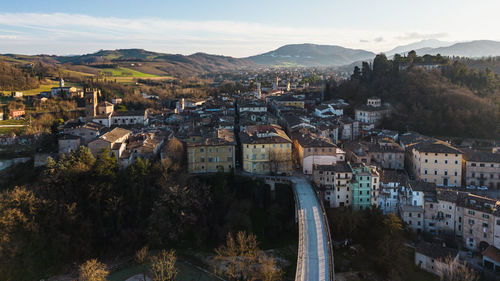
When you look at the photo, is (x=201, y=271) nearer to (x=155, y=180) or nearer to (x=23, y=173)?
Result: (x=155, y=180)

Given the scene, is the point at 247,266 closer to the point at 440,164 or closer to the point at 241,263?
the point at 241,263

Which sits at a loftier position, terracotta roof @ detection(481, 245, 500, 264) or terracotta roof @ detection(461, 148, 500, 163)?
terracotta roof @ detection(461, 148, 500, 163)

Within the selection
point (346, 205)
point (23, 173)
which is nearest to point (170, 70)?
point (23, 173)

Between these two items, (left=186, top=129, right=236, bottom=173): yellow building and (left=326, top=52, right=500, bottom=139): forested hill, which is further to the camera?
(left=326, top=52, right=500, bottom=139): forested hill

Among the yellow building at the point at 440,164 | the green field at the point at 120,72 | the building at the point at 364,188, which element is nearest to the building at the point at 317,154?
the building at the point at 364,188

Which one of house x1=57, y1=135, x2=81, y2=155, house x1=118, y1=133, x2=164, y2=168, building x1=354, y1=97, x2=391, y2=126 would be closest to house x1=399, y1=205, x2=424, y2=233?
building x1=354, y1=97, x2=391, y2=126

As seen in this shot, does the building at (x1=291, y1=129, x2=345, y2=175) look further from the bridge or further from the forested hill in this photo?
the forested hill

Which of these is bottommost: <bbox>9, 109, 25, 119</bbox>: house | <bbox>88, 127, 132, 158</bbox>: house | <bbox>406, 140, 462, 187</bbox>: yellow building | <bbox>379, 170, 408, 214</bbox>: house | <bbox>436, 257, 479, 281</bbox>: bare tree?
<bbox>436, 257, 479, 281</bbox>: bare tree

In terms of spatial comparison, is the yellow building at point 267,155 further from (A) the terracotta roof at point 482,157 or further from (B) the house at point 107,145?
(A) the terracotta roof at point 482,157

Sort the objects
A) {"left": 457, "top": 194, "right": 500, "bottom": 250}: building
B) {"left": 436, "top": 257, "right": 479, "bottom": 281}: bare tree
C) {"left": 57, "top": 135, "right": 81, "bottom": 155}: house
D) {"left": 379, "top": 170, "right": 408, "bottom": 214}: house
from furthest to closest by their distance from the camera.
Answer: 1. {"left": 57, "top": 135, "right": 81, "bottom": 155}: house
2. {"left": 379, "top": 170, "right": 408, "bottom": 214}: house
3. {"left": 457, "top": 194, "right": 500, "bottom": 250}: building
4. {"left": 436, "top": 257, "right": 479, "bottom": 281}: bare tree
